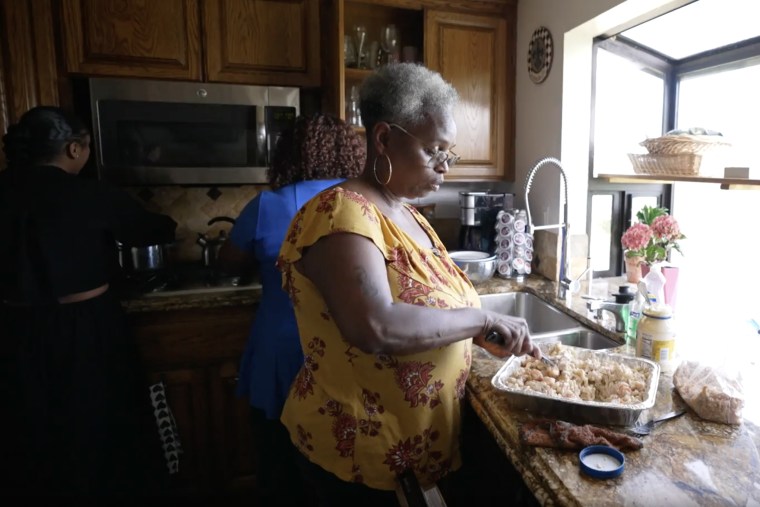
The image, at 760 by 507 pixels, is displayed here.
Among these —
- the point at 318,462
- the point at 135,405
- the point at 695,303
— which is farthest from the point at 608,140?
the point at 135,405

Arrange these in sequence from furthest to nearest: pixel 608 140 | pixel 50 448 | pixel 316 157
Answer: pixel 608 140 → pixel 50 448 → pixel 316 157

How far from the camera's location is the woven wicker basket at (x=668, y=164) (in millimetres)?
1475

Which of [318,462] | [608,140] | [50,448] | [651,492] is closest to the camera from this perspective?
[651,492]

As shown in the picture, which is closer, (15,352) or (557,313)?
(15,352)

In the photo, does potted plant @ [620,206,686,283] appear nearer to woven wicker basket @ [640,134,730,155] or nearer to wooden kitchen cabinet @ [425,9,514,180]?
woven wicker basket @ [640,134,730,155]

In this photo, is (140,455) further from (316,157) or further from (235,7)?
(235,7)

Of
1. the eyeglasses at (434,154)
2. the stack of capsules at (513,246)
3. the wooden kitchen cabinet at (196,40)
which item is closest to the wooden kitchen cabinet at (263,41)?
the wooden kitchen cabinet at (196,40)

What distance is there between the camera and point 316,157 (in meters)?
1.48

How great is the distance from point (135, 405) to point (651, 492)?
5.29 ft

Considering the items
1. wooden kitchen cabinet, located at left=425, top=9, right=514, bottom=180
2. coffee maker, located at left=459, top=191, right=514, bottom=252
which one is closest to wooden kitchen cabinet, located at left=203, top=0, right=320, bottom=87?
wooden kitchen cabinet, located at left=425, top=9, right=514, bottom=180

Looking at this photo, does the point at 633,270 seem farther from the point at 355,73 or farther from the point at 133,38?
the point at 133,38

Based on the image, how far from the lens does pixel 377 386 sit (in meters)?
0.95

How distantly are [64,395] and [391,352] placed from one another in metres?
1.29

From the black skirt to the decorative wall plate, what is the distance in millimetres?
1846
